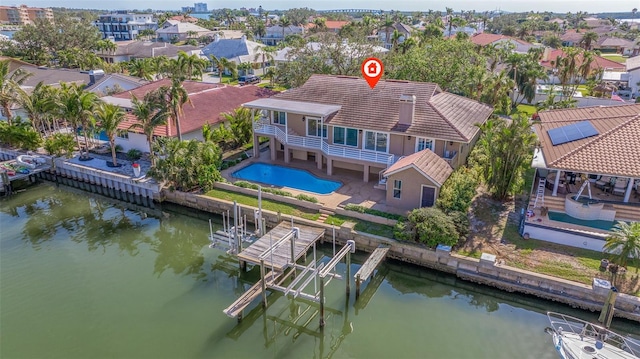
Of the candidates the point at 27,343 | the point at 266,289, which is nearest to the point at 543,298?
the point at 266,289

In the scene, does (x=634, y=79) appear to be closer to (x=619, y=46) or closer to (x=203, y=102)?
(x=203, y=102)

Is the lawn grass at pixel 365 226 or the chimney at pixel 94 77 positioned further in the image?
the chimney at pixel 94 77

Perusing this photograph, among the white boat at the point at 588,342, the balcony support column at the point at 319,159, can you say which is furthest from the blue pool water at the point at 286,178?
the white boat at the point at 588,342

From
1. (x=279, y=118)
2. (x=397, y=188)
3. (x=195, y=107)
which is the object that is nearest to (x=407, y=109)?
(x=397, y=188)

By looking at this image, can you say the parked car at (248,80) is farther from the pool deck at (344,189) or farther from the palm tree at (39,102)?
the pool deck at (344,189)

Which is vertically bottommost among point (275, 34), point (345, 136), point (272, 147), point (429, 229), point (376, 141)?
point (429, 229)

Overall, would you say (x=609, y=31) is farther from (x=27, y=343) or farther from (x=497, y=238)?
(x=27, y=343)
